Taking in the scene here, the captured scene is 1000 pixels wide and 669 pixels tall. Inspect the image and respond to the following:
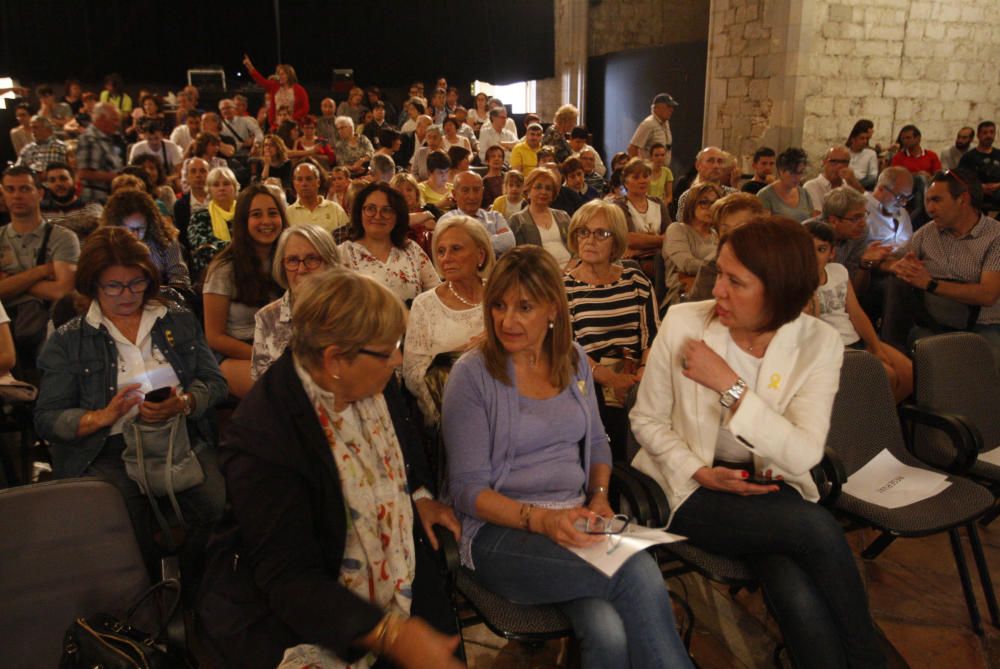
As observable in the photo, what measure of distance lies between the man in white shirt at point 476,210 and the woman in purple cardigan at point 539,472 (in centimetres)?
241

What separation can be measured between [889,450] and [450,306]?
168cm

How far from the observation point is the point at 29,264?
3631 mm

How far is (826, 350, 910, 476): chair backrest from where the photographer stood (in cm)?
246

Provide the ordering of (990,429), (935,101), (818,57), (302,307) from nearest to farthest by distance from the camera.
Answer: (302,307) < (990,429) < (818,57) < (935,101)

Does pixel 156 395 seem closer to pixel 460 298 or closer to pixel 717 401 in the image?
pixel 460 298

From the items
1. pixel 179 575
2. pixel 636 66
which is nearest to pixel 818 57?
pixel 636 66

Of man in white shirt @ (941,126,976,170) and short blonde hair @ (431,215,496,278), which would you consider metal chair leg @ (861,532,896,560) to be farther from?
man in white shirt @ (941,126,976,170)

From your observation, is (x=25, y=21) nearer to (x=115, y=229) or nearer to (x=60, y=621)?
(x=115, y=229)

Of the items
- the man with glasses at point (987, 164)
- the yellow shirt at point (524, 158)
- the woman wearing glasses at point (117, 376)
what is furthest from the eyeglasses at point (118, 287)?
the man with glasses at point (987, 164)

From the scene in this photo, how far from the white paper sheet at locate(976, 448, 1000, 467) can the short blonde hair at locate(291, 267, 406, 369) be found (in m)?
2.33

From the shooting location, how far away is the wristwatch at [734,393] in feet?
6.13

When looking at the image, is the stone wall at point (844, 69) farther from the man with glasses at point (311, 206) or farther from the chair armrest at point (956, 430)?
the chair armrest at point (956, 430)

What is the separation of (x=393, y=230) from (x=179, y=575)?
87.7 inches

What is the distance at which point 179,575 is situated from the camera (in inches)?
63.3
